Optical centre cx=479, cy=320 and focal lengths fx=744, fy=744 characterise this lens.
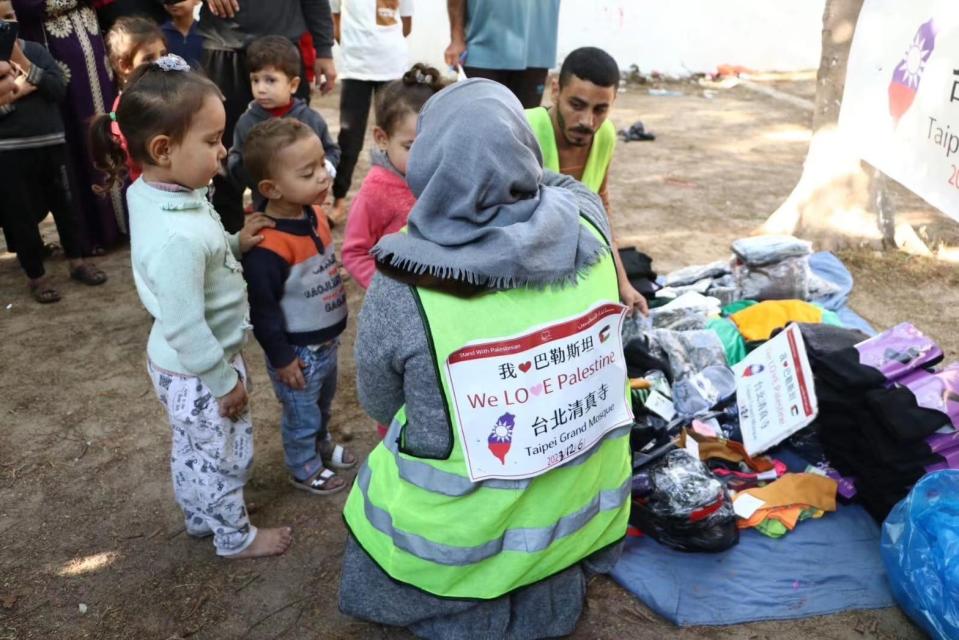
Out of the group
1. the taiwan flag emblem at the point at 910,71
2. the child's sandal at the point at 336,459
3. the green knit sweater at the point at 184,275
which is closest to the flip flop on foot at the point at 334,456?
the child's sandal at the point at 336,459

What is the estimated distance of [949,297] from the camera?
14.7ft

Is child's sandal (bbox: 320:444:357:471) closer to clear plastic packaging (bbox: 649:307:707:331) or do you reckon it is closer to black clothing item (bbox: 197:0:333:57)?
clear plastic packaging (bbox: 649:307:707:331)

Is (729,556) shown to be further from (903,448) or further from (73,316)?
(73,316)

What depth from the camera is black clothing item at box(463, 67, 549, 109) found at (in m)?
4.49

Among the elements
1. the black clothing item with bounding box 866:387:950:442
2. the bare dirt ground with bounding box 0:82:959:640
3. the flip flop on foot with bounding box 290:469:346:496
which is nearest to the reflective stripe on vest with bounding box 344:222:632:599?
the bare dirt ground with bounding box 0:82:959:640

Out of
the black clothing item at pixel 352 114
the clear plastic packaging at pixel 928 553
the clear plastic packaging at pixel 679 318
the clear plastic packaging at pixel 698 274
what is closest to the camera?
the clear plastic packaging at pixel 928 553

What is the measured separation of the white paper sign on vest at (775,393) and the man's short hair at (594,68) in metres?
1.24

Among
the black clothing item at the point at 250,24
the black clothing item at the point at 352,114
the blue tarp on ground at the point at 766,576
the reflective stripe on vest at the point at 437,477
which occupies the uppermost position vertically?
the black clothing item at the point at 250,24

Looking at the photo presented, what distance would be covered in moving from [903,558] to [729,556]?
1.76ft

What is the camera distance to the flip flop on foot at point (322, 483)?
114 inches

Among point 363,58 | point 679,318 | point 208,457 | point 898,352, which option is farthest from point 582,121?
point 363,58

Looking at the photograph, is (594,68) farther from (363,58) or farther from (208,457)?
(363,58)

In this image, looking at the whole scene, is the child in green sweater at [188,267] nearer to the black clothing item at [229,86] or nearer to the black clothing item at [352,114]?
the black clothing item at [229,86]

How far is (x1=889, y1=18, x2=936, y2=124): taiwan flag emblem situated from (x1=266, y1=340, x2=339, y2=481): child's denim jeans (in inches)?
117
